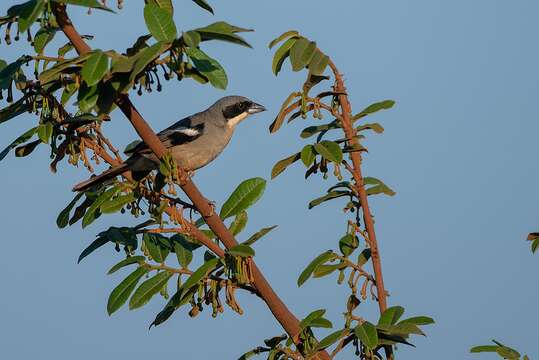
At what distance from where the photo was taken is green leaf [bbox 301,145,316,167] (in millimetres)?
3770

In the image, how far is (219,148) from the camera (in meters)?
8.41

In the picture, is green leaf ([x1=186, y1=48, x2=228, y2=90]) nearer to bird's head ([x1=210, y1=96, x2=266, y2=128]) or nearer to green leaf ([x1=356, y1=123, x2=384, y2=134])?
green leaf ([x1=356, y1=123, x2=384, y2=134])

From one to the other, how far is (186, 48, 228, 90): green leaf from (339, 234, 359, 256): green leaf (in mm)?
1102

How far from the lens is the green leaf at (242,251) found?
3.12 meters

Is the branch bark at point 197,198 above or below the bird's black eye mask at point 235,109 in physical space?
below

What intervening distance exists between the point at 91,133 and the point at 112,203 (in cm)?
35

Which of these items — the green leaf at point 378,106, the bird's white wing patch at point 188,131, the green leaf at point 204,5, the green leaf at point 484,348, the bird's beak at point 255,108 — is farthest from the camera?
the bird's beak at point 255,108

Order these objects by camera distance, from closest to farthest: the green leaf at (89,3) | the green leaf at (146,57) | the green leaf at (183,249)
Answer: the green leaf at (146,57) → the green leaf at (89,3) → the green leaf at (183,249)

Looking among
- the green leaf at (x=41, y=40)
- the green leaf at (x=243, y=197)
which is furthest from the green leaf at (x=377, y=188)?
the green leaf at (x=41, y=40)

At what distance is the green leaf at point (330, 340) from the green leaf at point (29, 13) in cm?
161

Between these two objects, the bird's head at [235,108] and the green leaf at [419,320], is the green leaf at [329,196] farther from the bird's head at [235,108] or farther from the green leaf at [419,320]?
the bird's head at [235,108]

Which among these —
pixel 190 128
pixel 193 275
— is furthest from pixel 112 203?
pixel 190 128

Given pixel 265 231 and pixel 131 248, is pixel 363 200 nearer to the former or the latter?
pixel 265 231

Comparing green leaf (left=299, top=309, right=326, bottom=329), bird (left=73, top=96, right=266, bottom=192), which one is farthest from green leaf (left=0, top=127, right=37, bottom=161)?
bird (left=73, top=96, right=266, bottom=192)
